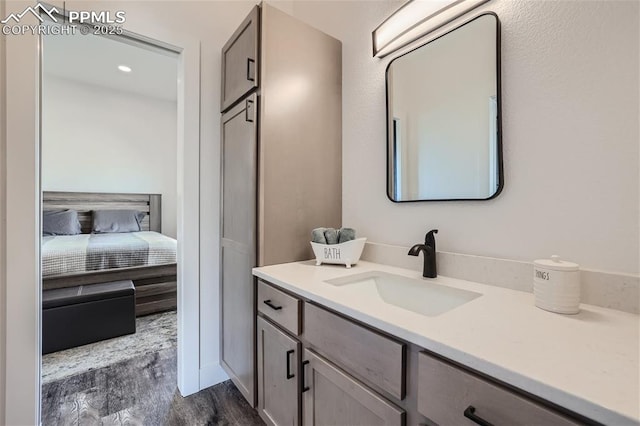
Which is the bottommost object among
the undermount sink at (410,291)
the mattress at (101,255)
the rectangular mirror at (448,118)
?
the mattress at (101,255)

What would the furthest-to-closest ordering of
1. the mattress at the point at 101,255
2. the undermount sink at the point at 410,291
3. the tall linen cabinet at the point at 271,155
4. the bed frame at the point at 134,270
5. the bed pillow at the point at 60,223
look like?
the bed pillow at the point at 60,223
the bed frame at the point at 134,270
the mattress at the point at 101,255
the tall linen cabinet at the point at 271,155
the undermount sink at the point at 410,291

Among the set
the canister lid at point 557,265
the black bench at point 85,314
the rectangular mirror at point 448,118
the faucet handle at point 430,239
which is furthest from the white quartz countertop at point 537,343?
the black bench at point 85,314

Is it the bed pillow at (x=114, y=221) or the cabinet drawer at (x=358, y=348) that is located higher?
the bed pillow at (x=114, y=221)


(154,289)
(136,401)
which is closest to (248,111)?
(136,401)

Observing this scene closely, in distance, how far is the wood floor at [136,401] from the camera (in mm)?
1497

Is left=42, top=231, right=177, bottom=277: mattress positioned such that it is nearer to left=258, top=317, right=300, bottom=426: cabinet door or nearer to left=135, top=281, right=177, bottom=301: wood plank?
left=135, top=281, right=177, bottom=301: wood plank

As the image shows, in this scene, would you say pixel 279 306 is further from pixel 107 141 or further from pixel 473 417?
pixel 107 141

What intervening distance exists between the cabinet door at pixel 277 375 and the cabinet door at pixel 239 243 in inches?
3.6

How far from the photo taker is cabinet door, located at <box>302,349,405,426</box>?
0.76 metres

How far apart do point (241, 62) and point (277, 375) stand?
157cm

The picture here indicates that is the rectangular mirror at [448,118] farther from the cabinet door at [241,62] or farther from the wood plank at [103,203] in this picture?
the wood plank at [103,203]

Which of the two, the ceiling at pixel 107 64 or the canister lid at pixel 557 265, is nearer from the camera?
the canister lid at pixel 557 265

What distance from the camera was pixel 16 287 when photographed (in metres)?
1.28

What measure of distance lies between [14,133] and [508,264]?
2168mm
